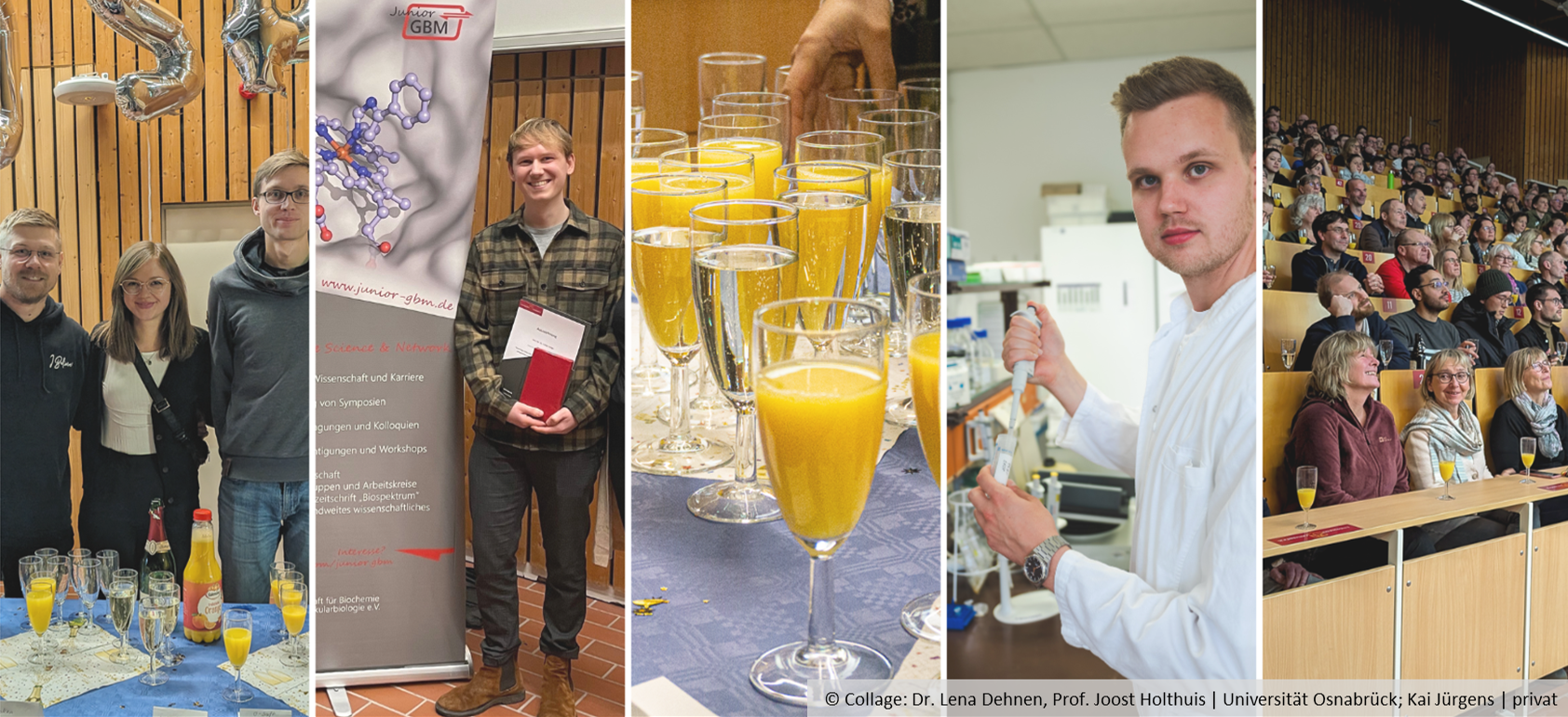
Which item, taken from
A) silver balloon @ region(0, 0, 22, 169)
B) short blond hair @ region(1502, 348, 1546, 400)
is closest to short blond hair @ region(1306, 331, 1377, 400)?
short blond hair @ region(1502, 348, 1546, 400)

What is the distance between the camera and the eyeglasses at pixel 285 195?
1.80 meters

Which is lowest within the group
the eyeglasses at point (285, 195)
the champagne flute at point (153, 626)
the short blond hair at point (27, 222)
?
the champagne flute at point (153, 626)

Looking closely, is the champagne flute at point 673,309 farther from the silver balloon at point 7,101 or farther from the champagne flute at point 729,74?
the silver balloon at point 7,101

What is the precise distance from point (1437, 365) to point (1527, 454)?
506 mm

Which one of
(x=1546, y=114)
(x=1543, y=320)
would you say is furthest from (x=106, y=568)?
(x=1546, y=114)

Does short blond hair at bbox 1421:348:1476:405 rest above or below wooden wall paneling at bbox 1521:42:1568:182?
below

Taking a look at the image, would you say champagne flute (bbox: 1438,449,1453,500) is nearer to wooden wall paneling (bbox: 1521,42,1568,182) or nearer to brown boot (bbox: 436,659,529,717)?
wooden wall paneling (bbox: 1521,42,1568,182)

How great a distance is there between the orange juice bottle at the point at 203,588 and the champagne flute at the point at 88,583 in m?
0.20

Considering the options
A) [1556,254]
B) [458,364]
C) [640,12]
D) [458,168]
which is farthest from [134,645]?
[1556,254]

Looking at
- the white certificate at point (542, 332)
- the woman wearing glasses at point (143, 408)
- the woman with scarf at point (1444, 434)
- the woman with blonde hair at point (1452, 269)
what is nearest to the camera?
the white certificate at point (542, 332)

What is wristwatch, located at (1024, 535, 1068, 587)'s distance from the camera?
146cm

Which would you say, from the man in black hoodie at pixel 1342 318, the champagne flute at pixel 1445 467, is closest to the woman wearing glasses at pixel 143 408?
the man in black hoodie at pixel 1342 318

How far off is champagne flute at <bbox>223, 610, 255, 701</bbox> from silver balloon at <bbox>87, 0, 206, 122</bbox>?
98 cm

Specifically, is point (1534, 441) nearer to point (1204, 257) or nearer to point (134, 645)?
point (1204, 257)
